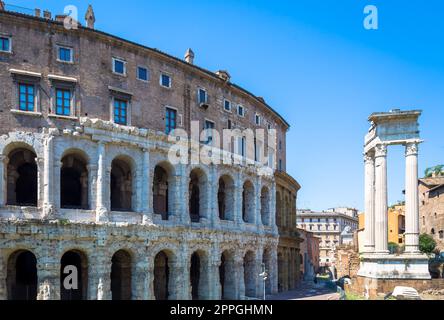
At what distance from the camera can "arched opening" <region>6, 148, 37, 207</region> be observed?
24438mm

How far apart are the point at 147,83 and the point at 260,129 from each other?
1328cm

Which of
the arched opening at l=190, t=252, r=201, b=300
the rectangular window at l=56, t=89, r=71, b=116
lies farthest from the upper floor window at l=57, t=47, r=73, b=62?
the arched opening at l=190, t=252, r=201, b=300

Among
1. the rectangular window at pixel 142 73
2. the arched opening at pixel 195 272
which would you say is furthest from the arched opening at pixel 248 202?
the rectangular window at pixel 142 73

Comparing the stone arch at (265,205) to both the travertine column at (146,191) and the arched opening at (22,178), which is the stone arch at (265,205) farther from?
the arched opening at (22,178)

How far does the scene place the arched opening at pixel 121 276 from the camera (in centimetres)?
2730

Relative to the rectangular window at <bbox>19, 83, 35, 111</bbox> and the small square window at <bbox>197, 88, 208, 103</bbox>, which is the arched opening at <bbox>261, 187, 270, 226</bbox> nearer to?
the small square window at <bbox>197, 88, 208, 103</bbox>

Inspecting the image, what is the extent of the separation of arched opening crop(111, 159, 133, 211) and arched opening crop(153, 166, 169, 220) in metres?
2.24

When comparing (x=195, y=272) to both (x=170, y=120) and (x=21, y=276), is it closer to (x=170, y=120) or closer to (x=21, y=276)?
(x=170, y=120)

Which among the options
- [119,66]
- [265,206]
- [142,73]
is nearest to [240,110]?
[265,206]

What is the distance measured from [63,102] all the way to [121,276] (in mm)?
10775

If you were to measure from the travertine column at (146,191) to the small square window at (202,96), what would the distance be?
21.3 ft

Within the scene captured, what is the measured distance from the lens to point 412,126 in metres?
30.2
